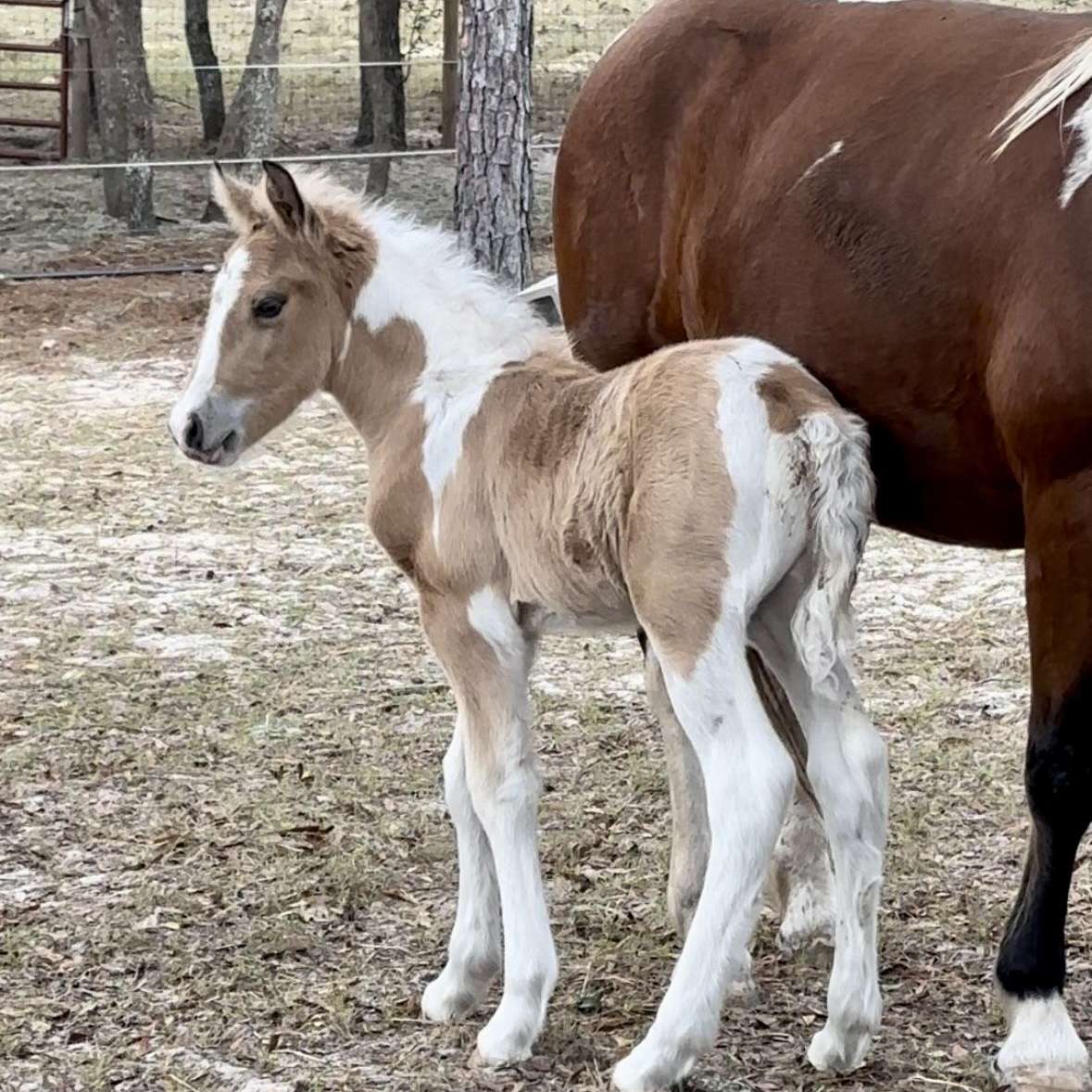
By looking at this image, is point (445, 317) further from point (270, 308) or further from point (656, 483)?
point (656, 483)

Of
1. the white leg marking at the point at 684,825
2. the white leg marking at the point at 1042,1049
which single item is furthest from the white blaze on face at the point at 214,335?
the white leg marking at the point at 1042,1049

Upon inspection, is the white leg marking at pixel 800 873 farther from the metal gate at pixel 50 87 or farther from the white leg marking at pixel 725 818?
the metal gate at pixel 50 87

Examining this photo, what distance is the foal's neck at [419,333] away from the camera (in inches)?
127

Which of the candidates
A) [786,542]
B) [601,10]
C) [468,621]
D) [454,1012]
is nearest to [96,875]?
[454,1012]

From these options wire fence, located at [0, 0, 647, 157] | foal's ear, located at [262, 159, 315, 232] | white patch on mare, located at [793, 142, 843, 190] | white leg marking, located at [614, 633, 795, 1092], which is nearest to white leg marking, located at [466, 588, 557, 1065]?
white leg marking, located at [614, 633, 795, 1092]

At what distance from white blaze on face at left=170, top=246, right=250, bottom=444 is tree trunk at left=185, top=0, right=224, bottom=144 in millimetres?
10027

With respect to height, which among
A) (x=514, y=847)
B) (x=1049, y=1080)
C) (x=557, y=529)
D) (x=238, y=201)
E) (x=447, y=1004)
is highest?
(x=238, y=201)

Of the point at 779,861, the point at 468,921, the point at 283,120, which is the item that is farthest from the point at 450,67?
the point at 468,921

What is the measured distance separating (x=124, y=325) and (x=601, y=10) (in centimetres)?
717

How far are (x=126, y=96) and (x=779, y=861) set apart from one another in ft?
29.7

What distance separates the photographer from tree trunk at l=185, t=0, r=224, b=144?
1307 cm

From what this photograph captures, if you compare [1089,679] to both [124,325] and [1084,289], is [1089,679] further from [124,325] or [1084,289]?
[124,325]

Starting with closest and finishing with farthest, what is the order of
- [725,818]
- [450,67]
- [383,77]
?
[725,818], [450,67], [383,77]

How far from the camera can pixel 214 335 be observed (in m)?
3.27
